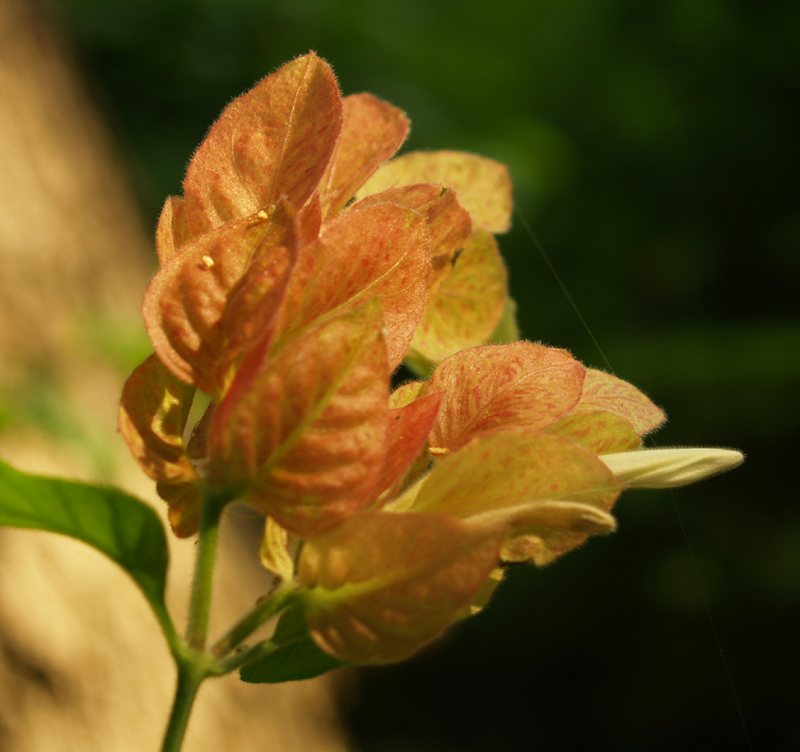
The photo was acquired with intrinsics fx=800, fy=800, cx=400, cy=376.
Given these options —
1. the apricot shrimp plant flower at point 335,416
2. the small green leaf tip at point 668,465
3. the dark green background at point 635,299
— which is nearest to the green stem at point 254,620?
the apricot shrimp plant flower at point 335,416

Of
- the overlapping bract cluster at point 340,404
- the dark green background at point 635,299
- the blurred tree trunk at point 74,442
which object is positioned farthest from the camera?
the dark green background at point 635,299

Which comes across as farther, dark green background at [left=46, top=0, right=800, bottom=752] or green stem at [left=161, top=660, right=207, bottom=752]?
dark green background at [left=46, top=0, right=800, bottom=752]

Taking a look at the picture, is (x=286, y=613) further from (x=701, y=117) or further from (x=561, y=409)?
(x=701, y=117)

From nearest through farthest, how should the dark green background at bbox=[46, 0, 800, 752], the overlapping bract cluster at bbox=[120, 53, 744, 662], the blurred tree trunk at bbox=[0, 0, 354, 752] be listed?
the overlapping bract cluster at bbox=[120, 53, 744, 662] → the blurred tree trunk at bbox=[0, 0, 354, 752] → the dark green background at bbox=[46, 0, 800, 752]

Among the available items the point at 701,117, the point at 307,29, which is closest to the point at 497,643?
the point at 701,117

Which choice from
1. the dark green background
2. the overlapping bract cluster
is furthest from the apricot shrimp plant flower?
the dark green background

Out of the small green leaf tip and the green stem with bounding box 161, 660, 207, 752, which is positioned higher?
the small green leaf tip

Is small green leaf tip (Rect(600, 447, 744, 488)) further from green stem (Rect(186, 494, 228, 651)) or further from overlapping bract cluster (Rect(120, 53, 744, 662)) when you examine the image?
green stem (Rect(186, 494, 228, 651))

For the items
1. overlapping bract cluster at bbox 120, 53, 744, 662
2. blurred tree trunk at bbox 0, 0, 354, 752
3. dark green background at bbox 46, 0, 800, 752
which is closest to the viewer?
overlapping bract cluster at bbox 120, 53, 744, 662

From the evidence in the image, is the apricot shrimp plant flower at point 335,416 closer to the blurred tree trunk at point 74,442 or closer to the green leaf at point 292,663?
the green leaf at point 292,663
